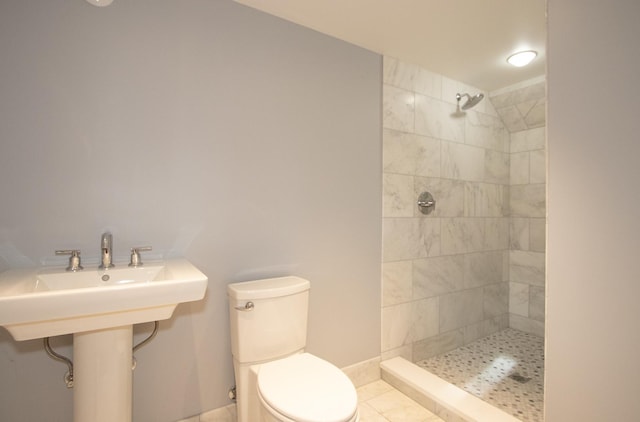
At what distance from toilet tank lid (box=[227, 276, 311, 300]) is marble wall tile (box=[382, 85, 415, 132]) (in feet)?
4.33

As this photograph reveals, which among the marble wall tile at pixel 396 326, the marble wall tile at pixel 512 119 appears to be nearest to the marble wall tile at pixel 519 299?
the marble wall tile at pixel 396 326

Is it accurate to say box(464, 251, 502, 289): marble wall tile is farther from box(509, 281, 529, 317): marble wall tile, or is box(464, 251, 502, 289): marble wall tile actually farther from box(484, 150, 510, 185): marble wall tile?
box(484, 150, 510, 185): marble wall tile

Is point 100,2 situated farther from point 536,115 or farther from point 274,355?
point 536,115

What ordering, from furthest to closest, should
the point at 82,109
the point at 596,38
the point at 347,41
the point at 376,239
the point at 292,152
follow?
the point at 376,239
the point at 347,41
the point at 292,152
the point at 82,109
the point at 596,38

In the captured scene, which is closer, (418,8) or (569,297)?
(569,297)

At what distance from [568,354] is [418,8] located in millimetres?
1831

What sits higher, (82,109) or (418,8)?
(418,8)

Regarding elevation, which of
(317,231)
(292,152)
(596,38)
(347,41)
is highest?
(347,41)

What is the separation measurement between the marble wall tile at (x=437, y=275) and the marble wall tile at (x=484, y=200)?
458mm

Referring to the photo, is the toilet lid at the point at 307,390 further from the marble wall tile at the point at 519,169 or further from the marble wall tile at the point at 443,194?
the marble wall tile at the point at 519,169

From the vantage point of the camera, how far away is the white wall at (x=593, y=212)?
3.71 feet

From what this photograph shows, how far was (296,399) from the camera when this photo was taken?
48.6 inches

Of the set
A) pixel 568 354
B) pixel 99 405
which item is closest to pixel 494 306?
pixel 568 354

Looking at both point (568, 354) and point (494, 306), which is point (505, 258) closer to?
point (494, 306)
